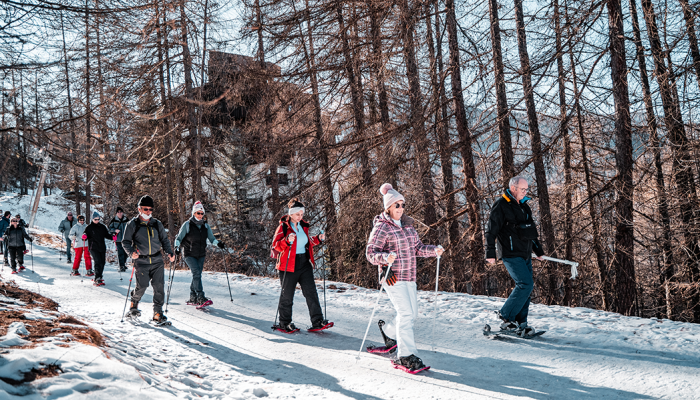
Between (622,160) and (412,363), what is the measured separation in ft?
23.9

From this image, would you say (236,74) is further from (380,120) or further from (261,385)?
(261,385)

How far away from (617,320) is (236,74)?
14528 mm

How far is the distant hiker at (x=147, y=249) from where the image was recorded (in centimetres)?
785

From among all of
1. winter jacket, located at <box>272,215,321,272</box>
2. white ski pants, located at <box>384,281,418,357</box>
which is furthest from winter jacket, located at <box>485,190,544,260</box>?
winter jacket, located at <box>272,215,321,272</box>

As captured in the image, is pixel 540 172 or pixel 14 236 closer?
pixel 540 172

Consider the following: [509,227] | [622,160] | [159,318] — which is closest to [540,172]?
[622,160]

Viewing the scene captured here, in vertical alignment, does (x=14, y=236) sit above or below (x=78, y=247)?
above

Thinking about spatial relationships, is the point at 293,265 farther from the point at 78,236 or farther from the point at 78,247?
the point at 78,236

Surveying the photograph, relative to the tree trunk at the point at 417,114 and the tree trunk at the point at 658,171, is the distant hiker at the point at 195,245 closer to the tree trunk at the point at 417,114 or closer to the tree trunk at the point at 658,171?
the tree trunk at the point at 417,114

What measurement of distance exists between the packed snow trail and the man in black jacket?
0.63 metres

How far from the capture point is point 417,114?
10.8 meters

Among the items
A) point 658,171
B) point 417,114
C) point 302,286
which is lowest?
point 302,286

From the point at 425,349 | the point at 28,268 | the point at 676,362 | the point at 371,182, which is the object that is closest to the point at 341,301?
the point at 425,349

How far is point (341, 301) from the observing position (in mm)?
9047
